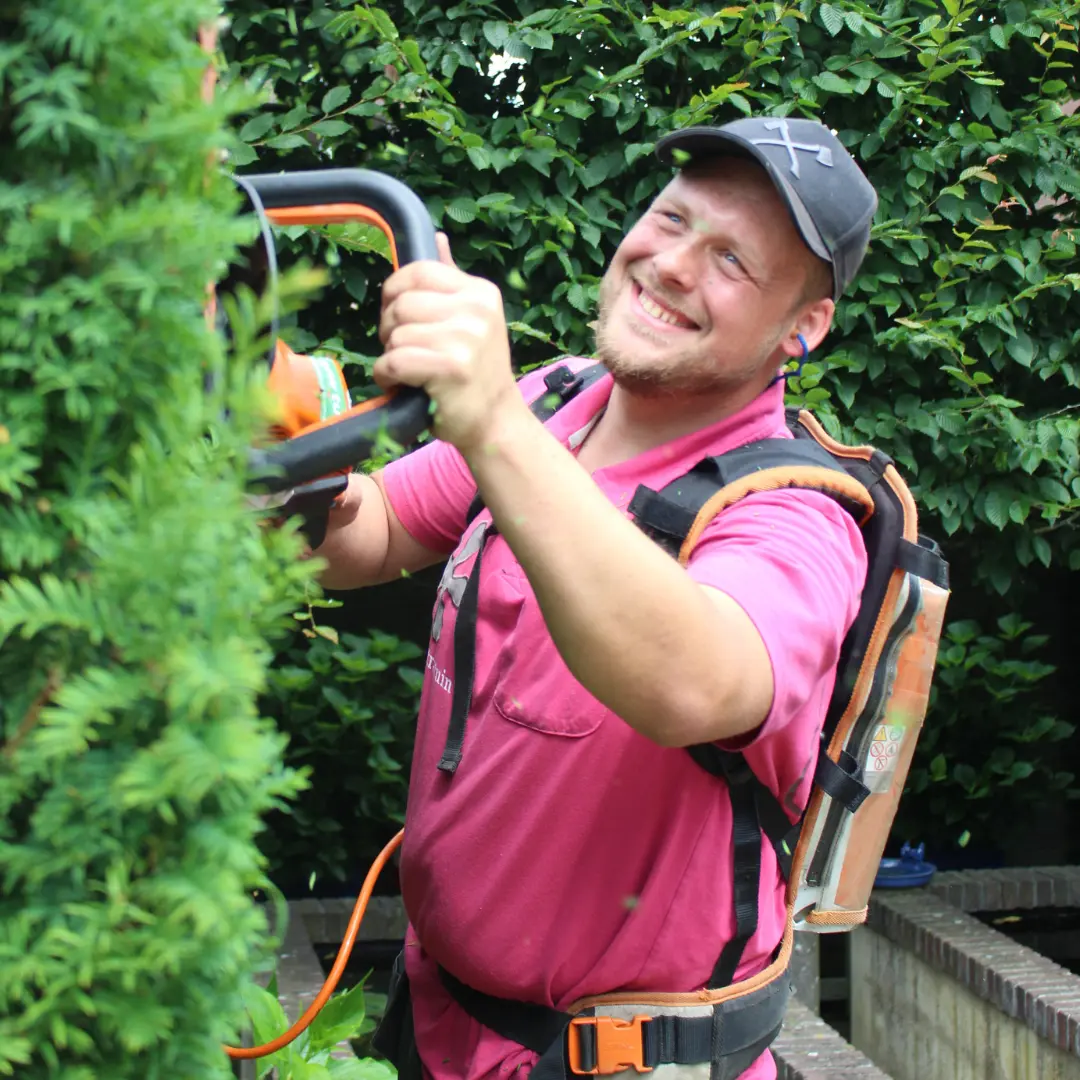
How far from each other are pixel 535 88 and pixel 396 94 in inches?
21.4

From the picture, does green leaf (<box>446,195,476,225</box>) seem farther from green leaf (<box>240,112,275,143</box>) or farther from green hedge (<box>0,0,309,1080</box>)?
green hedge (<box>0,0,309,1080</box>)

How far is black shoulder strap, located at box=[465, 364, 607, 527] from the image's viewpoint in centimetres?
225

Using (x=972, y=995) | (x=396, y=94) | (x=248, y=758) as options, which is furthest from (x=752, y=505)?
(x=972, y=995)

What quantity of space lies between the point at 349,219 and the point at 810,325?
35.9 inches

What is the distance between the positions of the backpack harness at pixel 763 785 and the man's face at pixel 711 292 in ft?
0.52

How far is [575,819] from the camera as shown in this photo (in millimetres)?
1821

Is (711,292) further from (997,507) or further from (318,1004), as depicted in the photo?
(997,507)

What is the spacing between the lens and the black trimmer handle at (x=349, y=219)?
3.94ft

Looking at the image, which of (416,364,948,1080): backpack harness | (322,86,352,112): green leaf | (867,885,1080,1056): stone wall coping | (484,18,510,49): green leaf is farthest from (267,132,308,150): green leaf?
(867,885,1080,1056): stone wall coping

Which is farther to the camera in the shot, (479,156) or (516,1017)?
(479,156)

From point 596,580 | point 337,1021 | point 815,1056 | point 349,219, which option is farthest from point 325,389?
point 815,1056

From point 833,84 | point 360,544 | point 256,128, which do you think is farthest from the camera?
point 833,84

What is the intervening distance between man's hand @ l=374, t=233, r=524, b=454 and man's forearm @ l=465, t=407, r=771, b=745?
0.11 feet

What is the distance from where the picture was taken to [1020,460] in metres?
3.77
